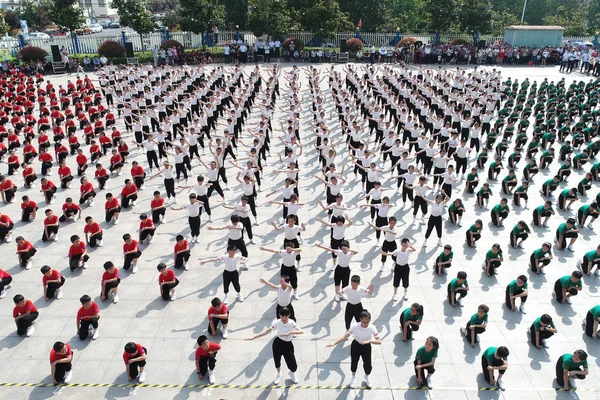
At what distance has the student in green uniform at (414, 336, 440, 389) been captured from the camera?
656 centimetres

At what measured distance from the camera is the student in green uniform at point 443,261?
9.35 metres

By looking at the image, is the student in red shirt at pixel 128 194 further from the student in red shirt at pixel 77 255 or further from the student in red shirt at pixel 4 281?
the student in red shirt at pixel 4 281

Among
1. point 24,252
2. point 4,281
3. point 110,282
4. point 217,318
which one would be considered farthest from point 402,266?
point 24,252

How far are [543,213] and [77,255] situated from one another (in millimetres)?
10827

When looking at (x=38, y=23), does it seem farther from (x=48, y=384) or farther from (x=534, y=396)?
(x=534, y=396)

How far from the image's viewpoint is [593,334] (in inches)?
312

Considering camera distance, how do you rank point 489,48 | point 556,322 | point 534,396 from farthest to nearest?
1. point 489,48
2. point 556,322
3. point 534,396

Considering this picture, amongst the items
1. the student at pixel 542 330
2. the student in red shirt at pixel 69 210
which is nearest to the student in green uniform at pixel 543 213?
the student at pixel 542 330

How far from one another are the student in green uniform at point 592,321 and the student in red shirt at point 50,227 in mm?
11150

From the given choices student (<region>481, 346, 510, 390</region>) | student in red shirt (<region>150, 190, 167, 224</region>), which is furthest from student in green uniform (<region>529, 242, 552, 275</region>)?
student in red shirt (<region>150, 190, 167, 224</region>)

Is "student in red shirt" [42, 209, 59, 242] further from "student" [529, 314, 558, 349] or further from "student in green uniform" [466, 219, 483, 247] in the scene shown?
"student" [529, 314, 558, 349]

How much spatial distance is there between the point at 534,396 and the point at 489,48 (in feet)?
115

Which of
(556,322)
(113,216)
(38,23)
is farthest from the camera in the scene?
(38,23)

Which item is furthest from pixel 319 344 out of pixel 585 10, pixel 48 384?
pixel 585 10
